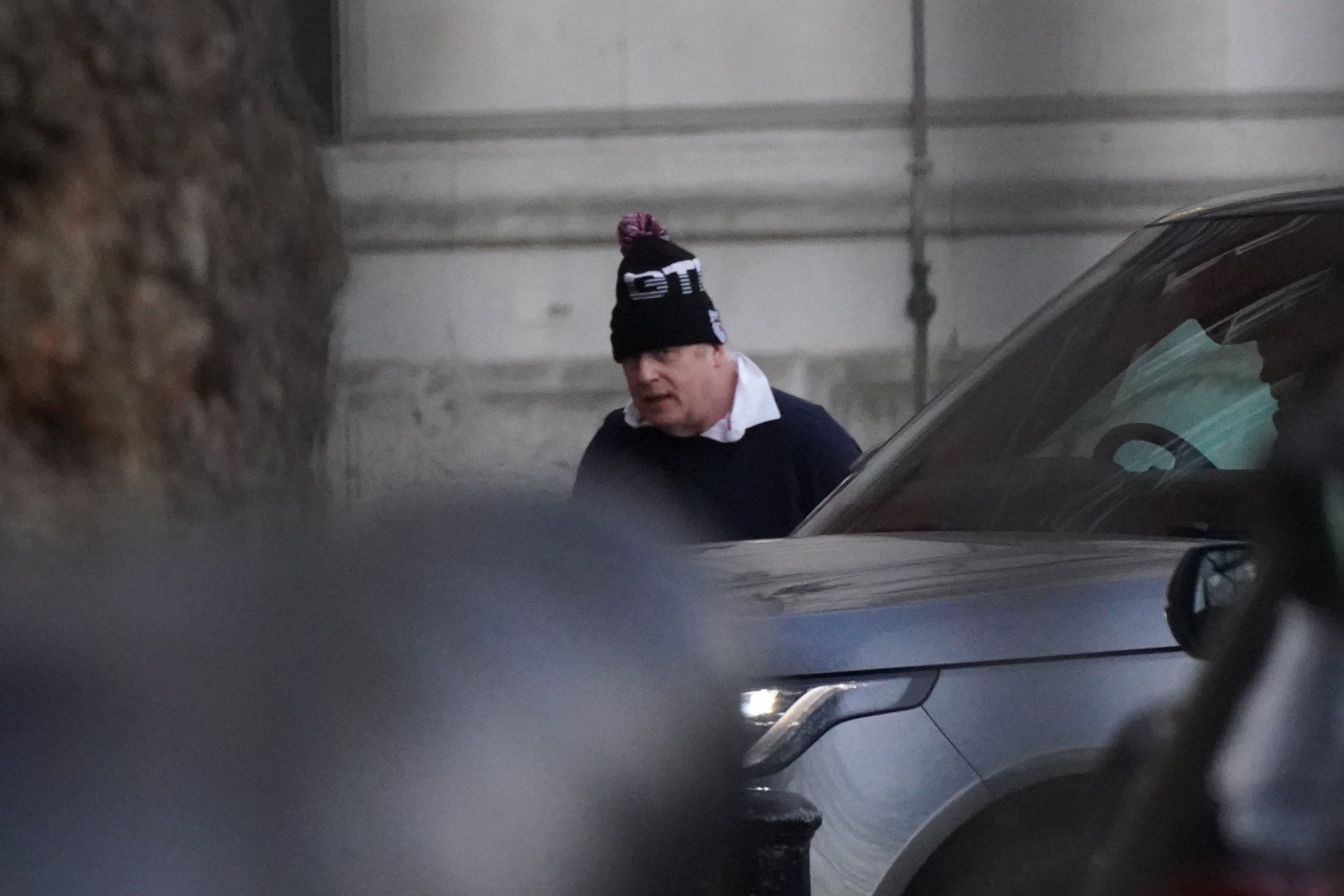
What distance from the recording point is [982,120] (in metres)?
7.75

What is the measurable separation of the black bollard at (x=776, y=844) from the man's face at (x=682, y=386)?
2.44 meters

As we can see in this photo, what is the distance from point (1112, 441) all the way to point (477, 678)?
1.43m

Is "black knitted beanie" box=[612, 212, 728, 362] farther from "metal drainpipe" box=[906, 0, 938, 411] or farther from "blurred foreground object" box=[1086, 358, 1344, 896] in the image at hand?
"blurred foreground object" box=[1086, 358, 1344, 896]

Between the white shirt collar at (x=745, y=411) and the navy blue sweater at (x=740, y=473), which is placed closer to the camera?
the navy blue sweater at (x=740, y=473)

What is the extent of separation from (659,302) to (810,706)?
97.0 inches

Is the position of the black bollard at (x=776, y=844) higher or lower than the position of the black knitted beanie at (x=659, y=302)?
lower

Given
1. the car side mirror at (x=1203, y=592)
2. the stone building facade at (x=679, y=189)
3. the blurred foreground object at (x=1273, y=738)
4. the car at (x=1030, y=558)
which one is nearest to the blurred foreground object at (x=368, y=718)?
the car at (x=1030, y=558)

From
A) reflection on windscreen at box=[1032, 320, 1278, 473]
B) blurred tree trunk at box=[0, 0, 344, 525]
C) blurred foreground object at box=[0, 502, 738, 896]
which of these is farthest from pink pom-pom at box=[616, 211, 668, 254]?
blurred foreground object at box=[0, 502, 738, 896]

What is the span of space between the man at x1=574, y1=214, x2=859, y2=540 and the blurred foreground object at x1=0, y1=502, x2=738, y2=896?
2501 millimetres

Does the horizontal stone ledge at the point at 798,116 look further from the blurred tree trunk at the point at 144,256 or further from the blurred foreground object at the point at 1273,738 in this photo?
the blurred foreground object at the point at 1273,738

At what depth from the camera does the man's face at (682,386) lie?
4.99 meters

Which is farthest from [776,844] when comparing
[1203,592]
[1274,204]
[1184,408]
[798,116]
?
[798,116]

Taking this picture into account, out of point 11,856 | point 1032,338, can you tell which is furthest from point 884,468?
point 11,856

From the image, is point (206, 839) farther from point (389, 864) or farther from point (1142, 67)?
point (1142, 67)
